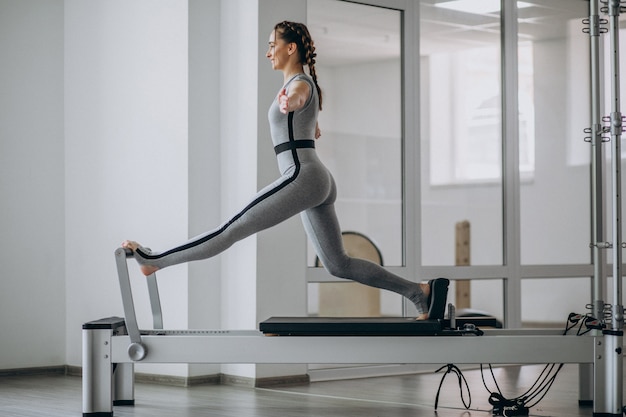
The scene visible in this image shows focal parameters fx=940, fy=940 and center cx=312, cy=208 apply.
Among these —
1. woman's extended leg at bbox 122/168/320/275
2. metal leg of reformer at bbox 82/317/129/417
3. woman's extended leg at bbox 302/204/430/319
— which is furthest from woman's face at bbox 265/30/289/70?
metal leg of reformer at bbox 82/317/129/417

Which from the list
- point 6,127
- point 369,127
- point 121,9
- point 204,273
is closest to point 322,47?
point 369,127

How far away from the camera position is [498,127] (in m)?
5.92

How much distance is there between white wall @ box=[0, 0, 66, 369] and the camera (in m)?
5.29

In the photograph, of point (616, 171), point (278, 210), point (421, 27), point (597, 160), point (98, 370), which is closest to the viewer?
point (278, 210)

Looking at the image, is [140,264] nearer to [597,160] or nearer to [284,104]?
[284,104]

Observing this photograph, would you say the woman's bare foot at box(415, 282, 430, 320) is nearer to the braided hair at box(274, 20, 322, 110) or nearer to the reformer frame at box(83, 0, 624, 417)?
the reformer frame at box(83, 0, 624, 417)

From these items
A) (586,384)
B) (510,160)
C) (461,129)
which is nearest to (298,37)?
(586,384)

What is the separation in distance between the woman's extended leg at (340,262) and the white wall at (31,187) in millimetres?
2229

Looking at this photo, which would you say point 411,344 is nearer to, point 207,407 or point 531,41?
point 207,407

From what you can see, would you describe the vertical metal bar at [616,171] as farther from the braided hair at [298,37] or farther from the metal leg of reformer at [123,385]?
the metal leg of reformer at [123,385]

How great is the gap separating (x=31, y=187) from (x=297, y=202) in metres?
2.37

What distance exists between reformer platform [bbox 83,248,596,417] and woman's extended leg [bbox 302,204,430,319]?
Answer: 135 mm

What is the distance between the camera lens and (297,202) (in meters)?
3.58

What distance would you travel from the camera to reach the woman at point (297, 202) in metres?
3.57
